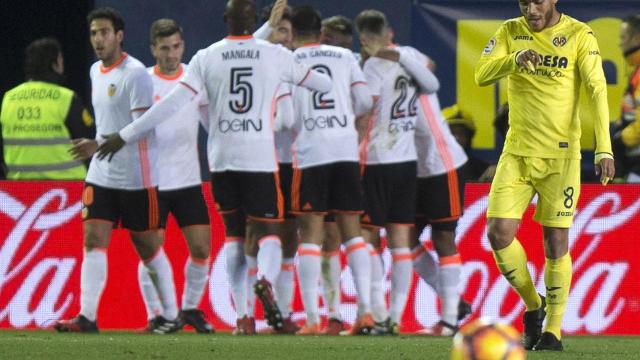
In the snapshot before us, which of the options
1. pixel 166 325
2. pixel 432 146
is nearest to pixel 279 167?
pixel 432 146

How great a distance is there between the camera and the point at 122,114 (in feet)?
34.5

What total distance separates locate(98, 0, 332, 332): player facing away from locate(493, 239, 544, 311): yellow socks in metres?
1.88

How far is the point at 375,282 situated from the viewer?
10.9 metres

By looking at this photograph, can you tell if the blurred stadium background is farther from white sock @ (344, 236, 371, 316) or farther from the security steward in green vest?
white sock @ (344, 236, 371, 316)

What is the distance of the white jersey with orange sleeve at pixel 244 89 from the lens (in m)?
10.2

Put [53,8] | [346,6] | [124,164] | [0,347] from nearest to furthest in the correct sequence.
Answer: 1. [0,347]
2. [124,164]
3. [346,6]
4. [53,8]

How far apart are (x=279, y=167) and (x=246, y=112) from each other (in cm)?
107

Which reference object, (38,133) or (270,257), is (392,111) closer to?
(270,257)

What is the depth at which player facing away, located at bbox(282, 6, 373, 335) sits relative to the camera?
10562 millimetres

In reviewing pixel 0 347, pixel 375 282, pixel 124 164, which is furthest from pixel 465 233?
pixel 0 347

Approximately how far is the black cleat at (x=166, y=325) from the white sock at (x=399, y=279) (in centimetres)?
143

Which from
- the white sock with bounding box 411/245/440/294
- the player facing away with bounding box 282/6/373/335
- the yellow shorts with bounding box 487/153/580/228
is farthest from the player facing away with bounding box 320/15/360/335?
the yellow shorts with bounding box 487/153/580/228

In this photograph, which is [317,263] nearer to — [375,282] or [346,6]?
[375,282]

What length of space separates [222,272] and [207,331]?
2.42 ft
